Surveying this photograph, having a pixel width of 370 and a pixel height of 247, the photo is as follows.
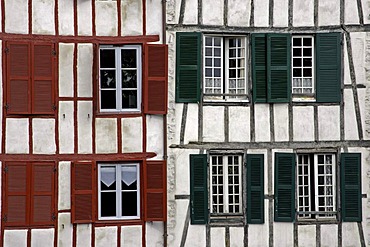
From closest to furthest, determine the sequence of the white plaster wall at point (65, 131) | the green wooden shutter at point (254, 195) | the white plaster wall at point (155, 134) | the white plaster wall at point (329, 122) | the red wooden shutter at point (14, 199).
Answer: the red wooden shutter at point (14, 199)
the white plaster wall at point (65, 131)
the white plaster wall at point (155, 134)
the green wooden shutter at point (254, 195)
the white plaster wall at point (329, 122)

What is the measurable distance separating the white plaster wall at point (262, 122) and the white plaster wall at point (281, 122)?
0.16 m

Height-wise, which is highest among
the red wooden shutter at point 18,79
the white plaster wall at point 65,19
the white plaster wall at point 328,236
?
the white plaster wall at point 65,19

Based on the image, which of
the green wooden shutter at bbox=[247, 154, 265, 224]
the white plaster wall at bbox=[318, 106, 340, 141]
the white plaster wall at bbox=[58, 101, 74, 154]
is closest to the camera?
the white plaster wall at bbox=[58, 101, 74, 154]

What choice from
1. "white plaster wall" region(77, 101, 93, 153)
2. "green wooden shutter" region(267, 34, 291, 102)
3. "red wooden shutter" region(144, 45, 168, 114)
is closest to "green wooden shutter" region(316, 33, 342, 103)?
"green wooden shutter" region(267, 34, 291, 102)

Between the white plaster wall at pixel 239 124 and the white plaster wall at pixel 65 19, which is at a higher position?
the white plaster wall at pixel 65 19

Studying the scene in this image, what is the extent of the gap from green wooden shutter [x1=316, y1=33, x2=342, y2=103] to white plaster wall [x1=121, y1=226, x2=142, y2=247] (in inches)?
174

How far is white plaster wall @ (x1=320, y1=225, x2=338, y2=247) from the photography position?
14.6 m

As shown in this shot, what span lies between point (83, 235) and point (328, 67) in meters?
5.85

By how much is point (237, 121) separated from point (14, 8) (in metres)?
4.83

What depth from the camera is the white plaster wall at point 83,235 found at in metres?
14.1

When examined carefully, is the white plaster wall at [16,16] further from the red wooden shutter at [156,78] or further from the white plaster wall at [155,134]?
the white plaster wall at [155,134]

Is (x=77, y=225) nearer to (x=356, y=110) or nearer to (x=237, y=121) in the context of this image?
(x=237, y=121)

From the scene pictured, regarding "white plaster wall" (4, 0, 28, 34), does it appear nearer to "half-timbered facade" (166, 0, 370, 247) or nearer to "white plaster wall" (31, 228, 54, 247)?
"half-timbered facade" (166, 0, 370, 247)

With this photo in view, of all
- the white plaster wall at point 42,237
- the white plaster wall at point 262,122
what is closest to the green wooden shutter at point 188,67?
the white plaster wall at point 262,122
